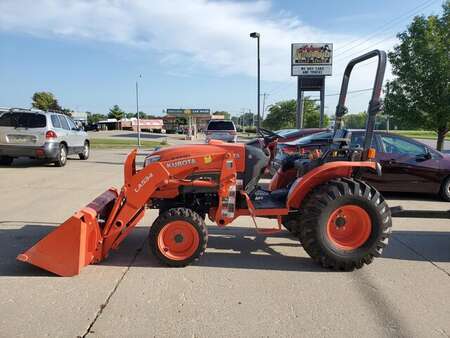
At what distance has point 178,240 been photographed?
15.9 feet

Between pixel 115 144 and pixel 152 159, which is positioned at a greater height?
pixel 152 159

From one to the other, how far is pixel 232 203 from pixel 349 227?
4.38 feet

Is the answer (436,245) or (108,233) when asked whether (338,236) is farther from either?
(108,233)

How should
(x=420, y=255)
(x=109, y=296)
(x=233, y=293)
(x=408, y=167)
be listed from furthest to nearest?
1. (x=408, y=167)
2. (x=420, y=255)
3. (x=233, y=293)
4. (x=109, y=296)

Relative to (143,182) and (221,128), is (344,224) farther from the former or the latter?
(221,128)

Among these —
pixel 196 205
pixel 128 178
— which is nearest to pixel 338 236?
pixel 196 205

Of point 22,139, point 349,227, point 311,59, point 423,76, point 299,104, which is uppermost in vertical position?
point 311,59

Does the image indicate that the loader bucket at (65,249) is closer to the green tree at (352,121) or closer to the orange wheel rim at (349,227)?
the orange wheel rim at (349,227)

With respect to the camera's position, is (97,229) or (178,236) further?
(178,236)

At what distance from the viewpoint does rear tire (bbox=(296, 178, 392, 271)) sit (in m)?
4.82

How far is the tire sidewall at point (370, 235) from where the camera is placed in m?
4.82

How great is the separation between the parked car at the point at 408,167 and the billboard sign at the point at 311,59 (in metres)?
21.4

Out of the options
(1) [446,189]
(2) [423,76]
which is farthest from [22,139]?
(2) [423,76]

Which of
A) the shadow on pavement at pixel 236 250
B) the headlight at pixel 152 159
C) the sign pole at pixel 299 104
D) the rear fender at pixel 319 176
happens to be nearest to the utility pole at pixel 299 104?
the sign pole at pixel 299 104
